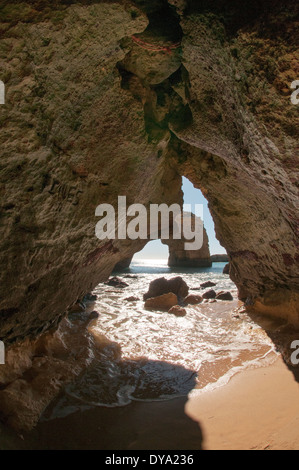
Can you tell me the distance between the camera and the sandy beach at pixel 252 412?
2.06 metres

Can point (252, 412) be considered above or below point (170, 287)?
above

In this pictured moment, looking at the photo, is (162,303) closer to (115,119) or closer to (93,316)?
(93,316)

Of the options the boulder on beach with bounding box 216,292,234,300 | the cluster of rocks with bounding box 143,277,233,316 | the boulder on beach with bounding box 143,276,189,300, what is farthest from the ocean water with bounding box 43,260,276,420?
the boulder on beach with bounding box 143,276,189,300

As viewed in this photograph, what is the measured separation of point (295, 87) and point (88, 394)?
3519mm

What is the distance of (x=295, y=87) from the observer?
1453 mm

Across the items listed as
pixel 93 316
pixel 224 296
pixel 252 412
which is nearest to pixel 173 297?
pixel 224 296

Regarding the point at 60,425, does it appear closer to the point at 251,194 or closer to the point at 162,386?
the point at 162,386

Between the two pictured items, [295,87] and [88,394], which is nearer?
[295,87]

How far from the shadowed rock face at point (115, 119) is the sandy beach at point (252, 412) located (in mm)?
1575

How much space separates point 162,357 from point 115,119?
353 centimetres

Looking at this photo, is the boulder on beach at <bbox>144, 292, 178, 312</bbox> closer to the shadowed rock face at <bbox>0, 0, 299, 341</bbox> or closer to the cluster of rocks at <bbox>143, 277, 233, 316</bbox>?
the cluster of rocks at <bbox>143, 277, 233, 316</bbox>

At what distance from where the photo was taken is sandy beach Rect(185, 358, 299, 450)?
206 centimetres

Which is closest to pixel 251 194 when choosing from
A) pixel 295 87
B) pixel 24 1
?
pixel 295 87

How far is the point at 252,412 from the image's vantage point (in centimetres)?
244
